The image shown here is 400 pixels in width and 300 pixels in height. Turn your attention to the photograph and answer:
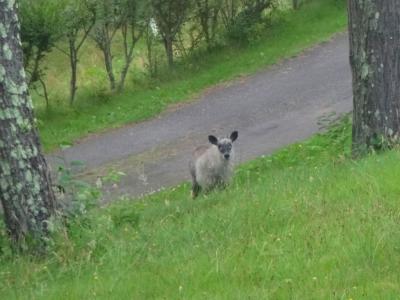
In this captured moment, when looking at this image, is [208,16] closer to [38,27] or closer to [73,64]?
[73,64]

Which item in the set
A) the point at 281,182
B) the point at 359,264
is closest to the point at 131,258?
the point at 359,264

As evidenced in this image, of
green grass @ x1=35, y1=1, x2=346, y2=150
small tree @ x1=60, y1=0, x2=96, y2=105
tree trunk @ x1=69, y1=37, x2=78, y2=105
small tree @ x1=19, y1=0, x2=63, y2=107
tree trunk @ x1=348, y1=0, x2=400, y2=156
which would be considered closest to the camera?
tree trunk @ x1=348, y1=0, x2=400, y2=156

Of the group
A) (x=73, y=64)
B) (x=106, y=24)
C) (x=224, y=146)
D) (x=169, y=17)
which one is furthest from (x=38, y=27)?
(x=224, y=146)

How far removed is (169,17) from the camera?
19.2 metres

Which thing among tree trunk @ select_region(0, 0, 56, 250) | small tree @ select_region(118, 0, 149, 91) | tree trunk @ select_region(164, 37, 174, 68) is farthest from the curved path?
tree trunk @ select_region(0, 0, 56, 250)

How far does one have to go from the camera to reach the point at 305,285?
518cm

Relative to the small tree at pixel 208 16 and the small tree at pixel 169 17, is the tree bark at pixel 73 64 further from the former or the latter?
the small tree at pixel 208 16

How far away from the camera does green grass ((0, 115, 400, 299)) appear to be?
17.4 feet

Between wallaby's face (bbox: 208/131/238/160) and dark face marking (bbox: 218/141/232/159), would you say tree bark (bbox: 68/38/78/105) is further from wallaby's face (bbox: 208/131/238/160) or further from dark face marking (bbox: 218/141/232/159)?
dark face marking (bbox: 218/141/232/159)

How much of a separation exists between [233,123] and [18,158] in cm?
974

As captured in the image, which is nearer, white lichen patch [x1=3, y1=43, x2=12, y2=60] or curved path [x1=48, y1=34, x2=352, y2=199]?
white lichen patch [x1=3, y1=43, x2=12, y2=60]

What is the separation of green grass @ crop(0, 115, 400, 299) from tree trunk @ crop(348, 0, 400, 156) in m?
1.18

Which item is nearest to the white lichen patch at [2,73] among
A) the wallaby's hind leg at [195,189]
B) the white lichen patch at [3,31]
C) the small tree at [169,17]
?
the white lichen patch at [3,31]

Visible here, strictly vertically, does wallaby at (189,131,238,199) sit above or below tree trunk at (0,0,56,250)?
below
